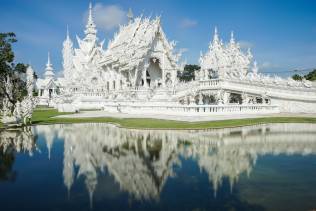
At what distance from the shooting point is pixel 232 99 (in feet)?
99.3

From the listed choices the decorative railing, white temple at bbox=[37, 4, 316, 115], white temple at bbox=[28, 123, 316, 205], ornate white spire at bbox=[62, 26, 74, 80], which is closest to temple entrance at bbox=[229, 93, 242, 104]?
white temple at bbox=[37, 4, 316, 115]

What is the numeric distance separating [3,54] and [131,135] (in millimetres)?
20888

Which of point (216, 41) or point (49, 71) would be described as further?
point (49, 71)

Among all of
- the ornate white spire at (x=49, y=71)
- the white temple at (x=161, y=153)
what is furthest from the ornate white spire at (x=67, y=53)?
the white temple at (x=161, y=153)

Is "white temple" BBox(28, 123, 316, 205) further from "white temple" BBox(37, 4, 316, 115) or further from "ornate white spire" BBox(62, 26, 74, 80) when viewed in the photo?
"ornate white spire" BBox(62, 26, 74, 80)

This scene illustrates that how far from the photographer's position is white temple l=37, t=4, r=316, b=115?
78.2 feet

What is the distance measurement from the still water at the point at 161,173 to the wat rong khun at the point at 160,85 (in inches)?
312

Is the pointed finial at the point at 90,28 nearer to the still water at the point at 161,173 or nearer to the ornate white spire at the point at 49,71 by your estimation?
the ornate white spire at the point at 49,71

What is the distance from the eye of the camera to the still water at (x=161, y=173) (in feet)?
17.6

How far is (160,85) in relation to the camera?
125ft

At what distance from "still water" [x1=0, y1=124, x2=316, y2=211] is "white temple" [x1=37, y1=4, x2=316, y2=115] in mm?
9980

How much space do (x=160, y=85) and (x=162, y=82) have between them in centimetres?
50

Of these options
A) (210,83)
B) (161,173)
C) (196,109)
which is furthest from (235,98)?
(161,173)

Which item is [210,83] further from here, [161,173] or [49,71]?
[49,71]
